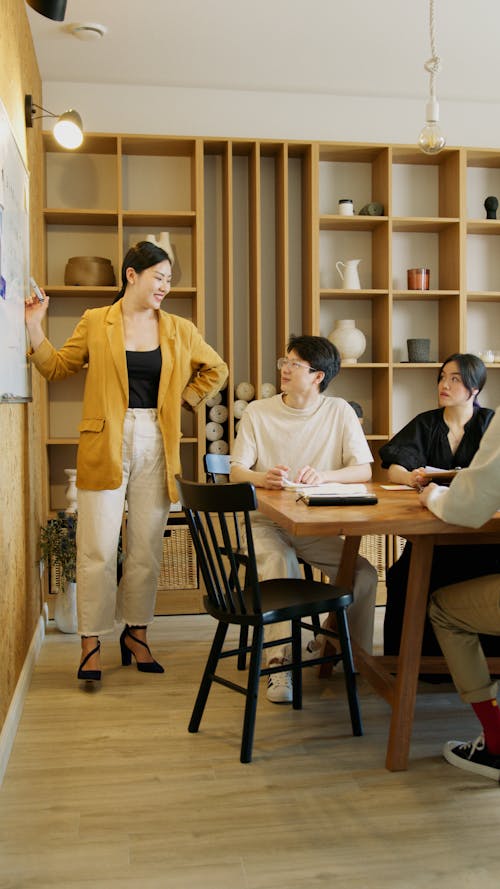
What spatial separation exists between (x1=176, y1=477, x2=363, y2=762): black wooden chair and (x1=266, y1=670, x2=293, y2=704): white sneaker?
0.65 feet

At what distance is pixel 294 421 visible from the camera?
333cm

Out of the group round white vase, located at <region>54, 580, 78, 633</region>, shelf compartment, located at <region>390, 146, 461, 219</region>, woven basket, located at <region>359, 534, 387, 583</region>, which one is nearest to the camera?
round white vase, located at <region>54, 580, 78, 633</region>

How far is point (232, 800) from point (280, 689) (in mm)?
772

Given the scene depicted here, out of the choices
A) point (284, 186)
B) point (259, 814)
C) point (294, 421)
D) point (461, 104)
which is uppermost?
point (461, 104)

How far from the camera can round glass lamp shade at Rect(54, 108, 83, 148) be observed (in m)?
3.61

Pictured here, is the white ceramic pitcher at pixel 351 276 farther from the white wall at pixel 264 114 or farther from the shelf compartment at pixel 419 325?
the white wall at pixel 264 114

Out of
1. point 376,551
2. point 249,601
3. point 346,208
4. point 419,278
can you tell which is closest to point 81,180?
point 346,208

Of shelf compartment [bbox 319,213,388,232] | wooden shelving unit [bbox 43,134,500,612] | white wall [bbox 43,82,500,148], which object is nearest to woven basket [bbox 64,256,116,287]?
wooden shelving unit [bbox 43,134,500,612]

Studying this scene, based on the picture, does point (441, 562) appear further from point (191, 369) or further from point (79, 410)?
point (79, 410)

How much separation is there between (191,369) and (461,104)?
255 cm

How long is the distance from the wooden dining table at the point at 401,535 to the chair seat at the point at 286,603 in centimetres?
24

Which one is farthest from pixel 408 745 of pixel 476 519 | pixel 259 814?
pixel 476 519

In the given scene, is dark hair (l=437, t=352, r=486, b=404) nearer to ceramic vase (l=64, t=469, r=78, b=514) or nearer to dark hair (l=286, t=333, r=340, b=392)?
dark hair (l=286, t=333, r=340, b=392)

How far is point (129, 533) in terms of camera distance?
11.3ft
